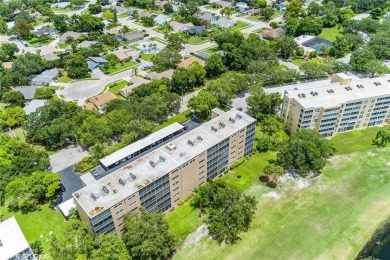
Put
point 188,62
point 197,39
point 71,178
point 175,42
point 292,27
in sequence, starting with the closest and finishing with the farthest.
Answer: point 71,178 → point 188,62 → point 175,42 → point 292,27 → point 197,39

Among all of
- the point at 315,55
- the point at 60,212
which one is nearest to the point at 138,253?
the point at 60,212

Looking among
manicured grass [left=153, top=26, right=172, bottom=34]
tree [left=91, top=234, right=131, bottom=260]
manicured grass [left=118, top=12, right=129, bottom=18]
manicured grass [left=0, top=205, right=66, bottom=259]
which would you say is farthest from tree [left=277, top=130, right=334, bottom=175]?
manicured grass [left=118, top=12, right=129, bottom=18]

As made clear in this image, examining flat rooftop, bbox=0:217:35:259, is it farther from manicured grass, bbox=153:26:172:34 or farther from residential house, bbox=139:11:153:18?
residential house, bbox=139:11:153:18

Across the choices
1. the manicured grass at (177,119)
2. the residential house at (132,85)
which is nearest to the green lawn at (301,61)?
the manicured grass at (177,119)

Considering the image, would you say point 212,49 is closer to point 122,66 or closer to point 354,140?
point 122,66

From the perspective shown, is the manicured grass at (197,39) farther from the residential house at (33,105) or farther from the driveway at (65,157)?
the driveway at (65,157)

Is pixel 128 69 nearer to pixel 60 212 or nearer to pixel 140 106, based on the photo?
pixel 140 106

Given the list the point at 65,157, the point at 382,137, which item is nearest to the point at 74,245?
the point at 65,157
